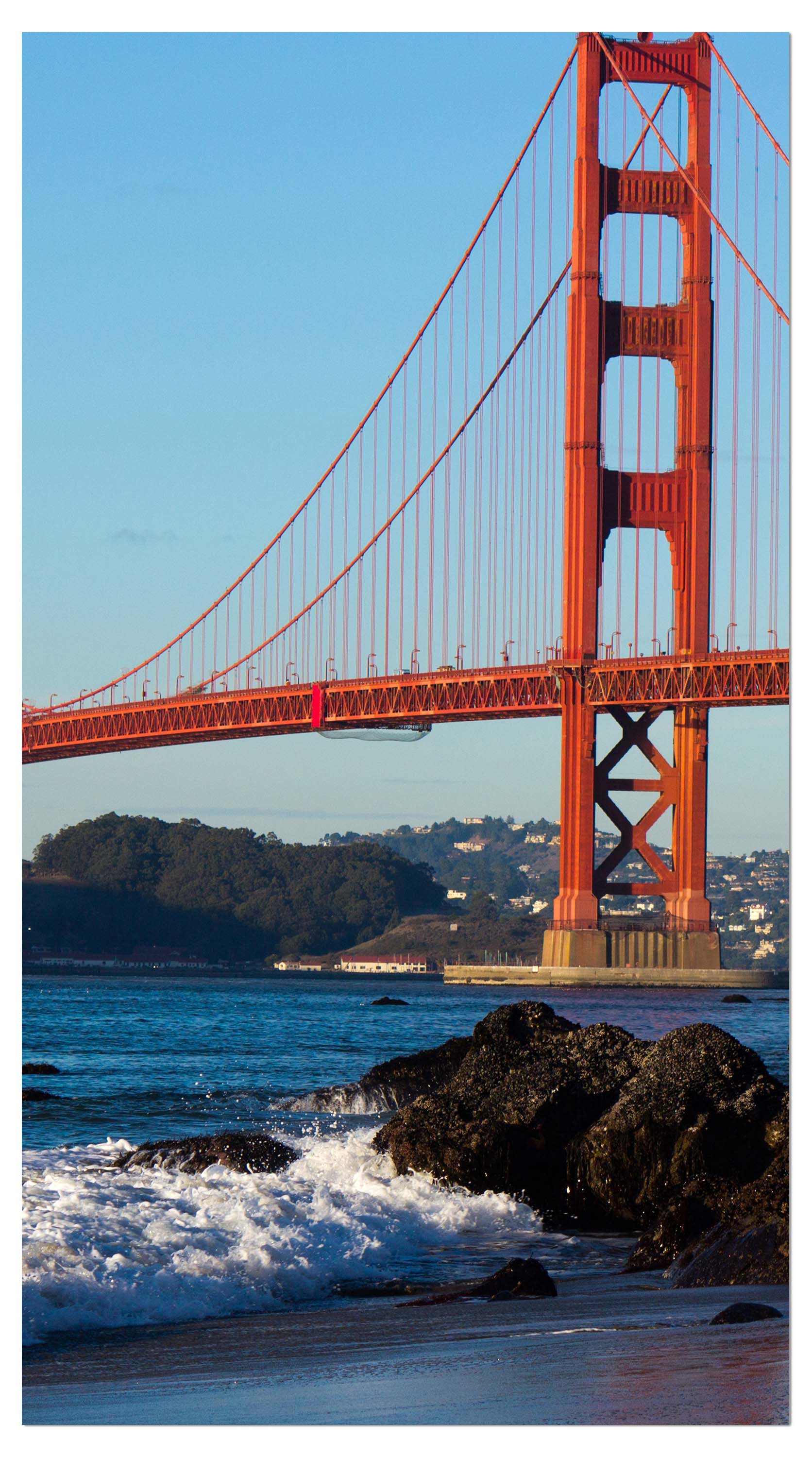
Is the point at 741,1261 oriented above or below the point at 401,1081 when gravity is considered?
above

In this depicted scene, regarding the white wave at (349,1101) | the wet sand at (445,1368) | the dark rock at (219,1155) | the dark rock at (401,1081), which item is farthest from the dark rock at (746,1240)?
the white wave at (349,1101)

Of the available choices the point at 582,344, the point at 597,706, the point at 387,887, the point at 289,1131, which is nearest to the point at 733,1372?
the point at 289,1131

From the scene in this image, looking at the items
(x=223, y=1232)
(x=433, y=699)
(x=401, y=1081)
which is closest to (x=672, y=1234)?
(x=223, y=1232)

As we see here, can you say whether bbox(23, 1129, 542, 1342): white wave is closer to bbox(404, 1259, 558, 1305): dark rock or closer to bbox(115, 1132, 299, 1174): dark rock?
bbox(115, 1132, 299, 1174): dark rock

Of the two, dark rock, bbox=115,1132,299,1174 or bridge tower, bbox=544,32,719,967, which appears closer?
dark rock, bbox=115,1132,299,1174

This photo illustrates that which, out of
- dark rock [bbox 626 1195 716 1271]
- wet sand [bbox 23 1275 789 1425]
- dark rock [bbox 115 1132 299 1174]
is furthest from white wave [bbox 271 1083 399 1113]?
wet sand [bbox 23 1275 789 1425]

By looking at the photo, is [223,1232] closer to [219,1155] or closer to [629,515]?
[219,1155]

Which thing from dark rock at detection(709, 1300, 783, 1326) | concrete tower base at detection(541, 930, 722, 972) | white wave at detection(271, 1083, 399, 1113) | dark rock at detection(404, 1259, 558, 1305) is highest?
dark rock at detection(709, 1300, 783, 1326)
